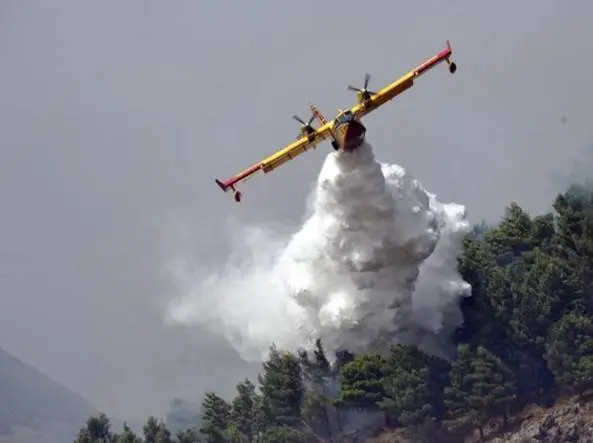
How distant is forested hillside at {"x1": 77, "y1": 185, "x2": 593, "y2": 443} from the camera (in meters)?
93.4

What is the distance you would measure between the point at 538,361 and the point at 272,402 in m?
21.7

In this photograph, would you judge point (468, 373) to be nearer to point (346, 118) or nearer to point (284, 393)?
point (284, 393)

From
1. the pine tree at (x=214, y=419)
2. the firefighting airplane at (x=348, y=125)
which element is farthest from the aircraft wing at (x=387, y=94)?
the pine tree at (x=214, y=419)

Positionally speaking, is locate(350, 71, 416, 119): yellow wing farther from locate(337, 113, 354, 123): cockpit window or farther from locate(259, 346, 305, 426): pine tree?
locate(259, 346, 305, 426): pine tree

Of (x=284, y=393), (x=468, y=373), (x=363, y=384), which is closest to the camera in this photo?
(x=468, y=373)

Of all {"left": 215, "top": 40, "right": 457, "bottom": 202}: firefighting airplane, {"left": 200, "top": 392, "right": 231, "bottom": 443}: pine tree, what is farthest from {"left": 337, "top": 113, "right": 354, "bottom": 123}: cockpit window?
{"left": 200, "top": 392, "right": 231, "bottom": 443}: pine tree

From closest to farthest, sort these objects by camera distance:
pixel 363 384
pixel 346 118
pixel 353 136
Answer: pixel 346 118 → pixel 353 136 → pixel 363 384

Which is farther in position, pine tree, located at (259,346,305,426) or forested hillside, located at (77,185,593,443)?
pine tree, located at (259,346,305,426)

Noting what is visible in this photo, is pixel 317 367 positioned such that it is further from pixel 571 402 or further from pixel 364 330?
pixel 571 402

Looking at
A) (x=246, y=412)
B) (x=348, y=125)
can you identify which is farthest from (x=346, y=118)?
(x=246, y=412)

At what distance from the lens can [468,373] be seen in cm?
9394

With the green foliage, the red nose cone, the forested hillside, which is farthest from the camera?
the green foliage

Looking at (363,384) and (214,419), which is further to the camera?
(214,419)

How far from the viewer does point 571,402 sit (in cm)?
9288
